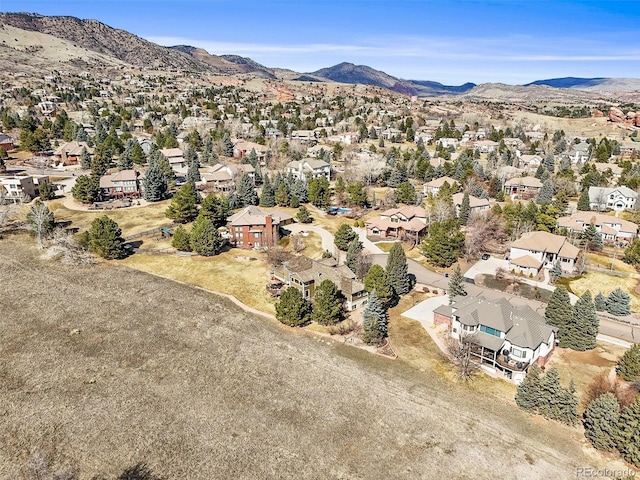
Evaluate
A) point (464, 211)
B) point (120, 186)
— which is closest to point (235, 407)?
point (464, 211)

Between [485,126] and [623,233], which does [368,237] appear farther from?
[485,126]

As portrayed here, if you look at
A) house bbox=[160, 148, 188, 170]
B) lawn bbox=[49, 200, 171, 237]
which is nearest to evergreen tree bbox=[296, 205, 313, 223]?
lawn bbox=[49, 200, 171, 237]

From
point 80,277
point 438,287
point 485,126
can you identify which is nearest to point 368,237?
point 438,287

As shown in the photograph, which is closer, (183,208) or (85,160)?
(183,208)

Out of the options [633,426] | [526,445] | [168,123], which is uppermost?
[168,123]

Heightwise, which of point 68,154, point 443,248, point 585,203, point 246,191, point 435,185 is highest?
point 68,154

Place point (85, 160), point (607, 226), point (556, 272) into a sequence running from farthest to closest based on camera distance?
1. point (85, 160)
2. point (607, 226)
3. point (556, 272)

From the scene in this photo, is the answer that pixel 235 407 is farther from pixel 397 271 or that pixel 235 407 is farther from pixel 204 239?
pixel 204 239
